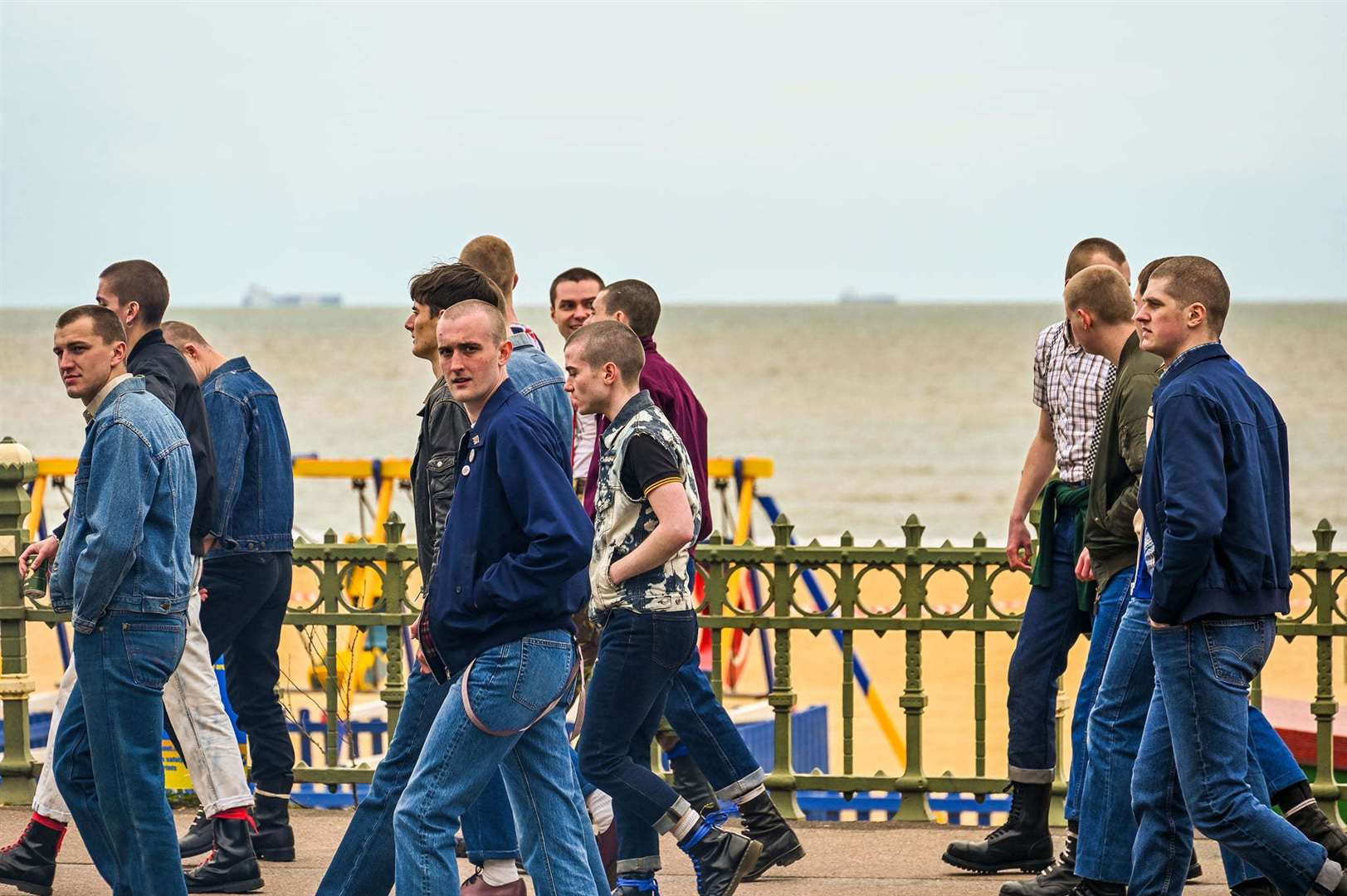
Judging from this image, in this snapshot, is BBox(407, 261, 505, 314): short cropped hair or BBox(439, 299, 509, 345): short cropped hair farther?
BBox(407, 261, 505, 314): short cropped hair

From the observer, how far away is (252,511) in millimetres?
6762

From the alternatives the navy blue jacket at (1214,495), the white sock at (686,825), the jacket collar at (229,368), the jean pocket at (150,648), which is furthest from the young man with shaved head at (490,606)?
the jacket collar at (229,368)

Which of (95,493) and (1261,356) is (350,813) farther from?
(1261,356)

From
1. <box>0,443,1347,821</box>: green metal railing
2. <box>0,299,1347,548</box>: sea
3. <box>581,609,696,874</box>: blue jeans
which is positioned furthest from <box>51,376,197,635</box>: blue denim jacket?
Result: <box>0,299,1347,548</box>: sea

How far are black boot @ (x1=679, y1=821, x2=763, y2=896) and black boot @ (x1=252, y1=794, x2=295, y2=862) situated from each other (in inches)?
69.0

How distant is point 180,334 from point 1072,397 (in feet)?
10.6

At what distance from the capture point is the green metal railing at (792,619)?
7.15 metres

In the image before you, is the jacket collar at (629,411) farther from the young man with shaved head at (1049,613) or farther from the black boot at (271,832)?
the black boot at (271,832)

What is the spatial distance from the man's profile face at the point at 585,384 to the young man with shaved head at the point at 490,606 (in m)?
0.76

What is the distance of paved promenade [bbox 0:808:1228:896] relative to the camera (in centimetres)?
652

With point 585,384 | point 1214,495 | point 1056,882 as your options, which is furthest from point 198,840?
point 1214,495

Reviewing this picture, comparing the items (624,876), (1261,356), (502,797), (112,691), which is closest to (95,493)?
(112,691)

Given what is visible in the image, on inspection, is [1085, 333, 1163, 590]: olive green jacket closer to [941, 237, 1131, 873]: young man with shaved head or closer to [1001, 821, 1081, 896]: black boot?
[941, 237, 1131, 873]: young man with shaved head

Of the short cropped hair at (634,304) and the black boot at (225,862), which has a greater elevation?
the short cropped hair at (634,304)
